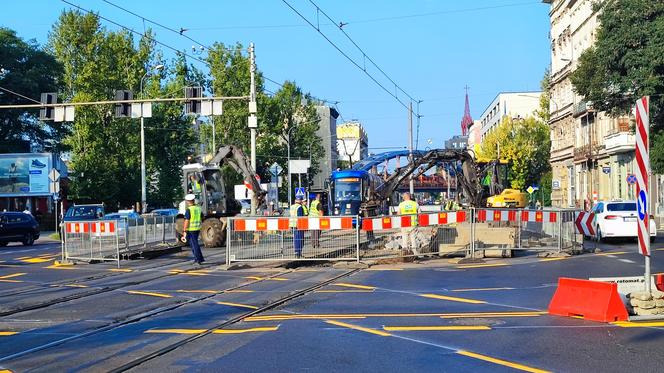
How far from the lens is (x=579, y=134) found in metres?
68.8

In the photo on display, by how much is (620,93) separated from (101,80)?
3619cm

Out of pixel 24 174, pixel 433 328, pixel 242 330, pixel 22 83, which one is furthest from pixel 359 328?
pixel 22 83

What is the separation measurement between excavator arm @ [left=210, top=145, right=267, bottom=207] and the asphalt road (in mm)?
12122

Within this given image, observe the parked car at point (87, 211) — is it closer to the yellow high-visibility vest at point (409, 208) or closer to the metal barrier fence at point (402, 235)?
the metal barrier fence at point (402, 235)

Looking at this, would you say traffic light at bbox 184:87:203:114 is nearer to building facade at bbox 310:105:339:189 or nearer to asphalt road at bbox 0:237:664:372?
asphalt road at bbox 0:237:664:372

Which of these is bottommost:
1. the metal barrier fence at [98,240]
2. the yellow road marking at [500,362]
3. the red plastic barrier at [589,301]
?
the yellow road marking at [500,362]

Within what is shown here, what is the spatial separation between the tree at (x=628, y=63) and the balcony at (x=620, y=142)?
1098 centimetres

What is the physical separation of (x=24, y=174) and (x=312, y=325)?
165 feet

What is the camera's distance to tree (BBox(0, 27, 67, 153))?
6538cm

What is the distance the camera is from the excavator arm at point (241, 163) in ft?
99.8

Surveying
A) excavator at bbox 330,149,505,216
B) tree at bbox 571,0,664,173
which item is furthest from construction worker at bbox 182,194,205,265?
tree at bbox 571,0,664,173

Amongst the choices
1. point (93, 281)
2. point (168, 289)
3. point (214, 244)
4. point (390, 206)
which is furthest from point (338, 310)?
point (390, 206)

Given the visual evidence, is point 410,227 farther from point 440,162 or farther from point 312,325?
point 440,162

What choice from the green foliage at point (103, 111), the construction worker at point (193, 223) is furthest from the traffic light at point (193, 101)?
the green foliage at point (103, 111)
